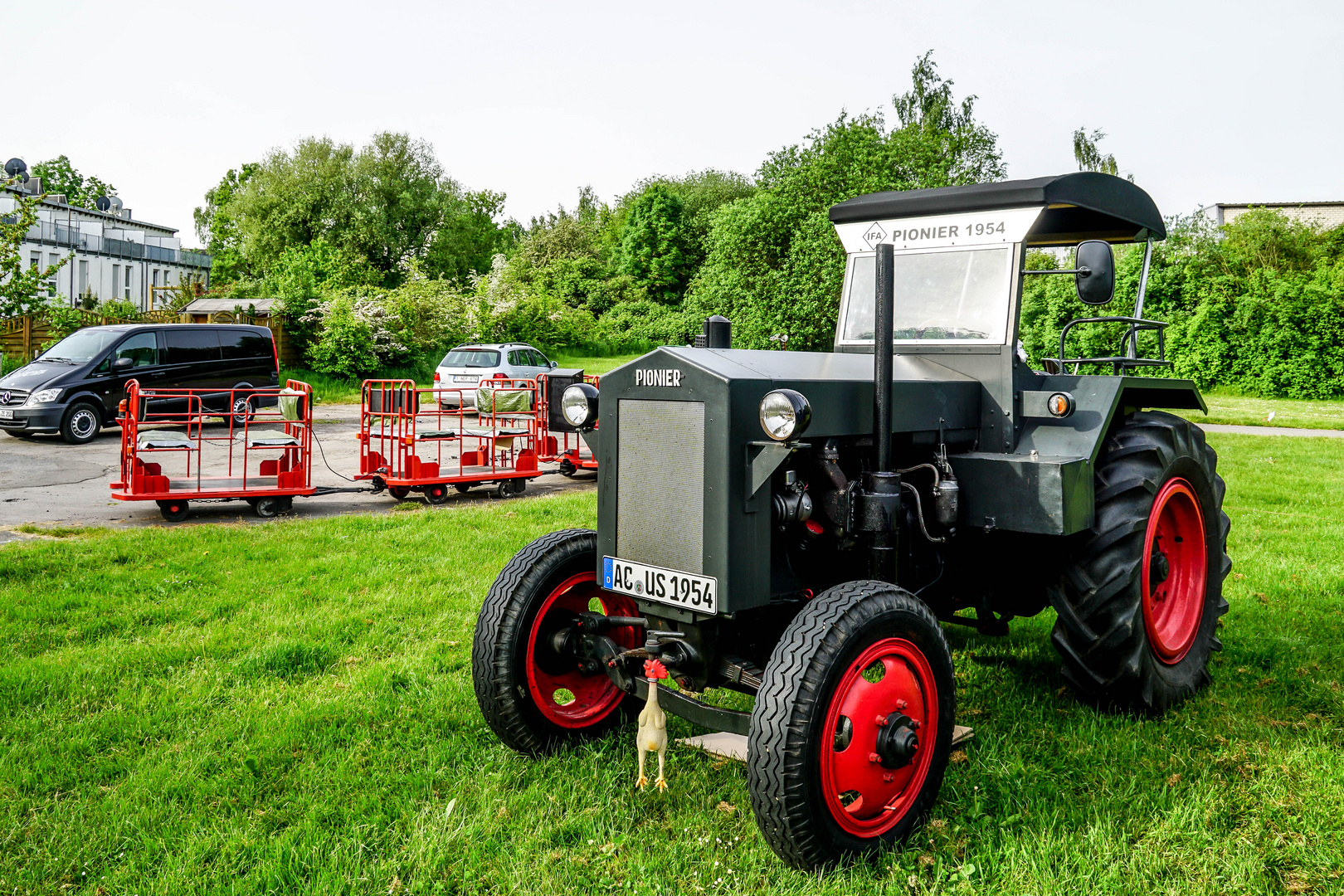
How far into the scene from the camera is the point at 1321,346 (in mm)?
24812

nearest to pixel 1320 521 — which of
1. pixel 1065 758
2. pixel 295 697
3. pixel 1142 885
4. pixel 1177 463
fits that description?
pixel 1177 463

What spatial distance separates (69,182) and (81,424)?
56.1 meters

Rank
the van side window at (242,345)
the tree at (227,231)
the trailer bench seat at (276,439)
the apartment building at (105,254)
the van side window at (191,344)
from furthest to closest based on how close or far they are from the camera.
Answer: the apartment building at (105,254)
the tree at (227,231)
the van side window at (242,345)
the van side window at (191,344)
the trailer bench seat at (276,439)

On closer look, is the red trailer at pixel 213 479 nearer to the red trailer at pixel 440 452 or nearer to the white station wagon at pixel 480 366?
the red trailer at pixel 440 452

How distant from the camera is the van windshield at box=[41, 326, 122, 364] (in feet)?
53.7

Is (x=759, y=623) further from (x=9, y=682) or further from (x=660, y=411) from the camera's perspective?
(x=9, y=682)

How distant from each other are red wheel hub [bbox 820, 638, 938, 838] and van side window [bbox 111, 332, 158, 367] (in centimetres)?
1695

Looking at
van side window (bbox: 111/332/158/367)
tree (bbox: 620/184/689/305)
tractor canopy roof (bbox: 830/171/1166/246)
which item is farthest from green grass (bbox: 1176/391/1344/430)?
tree (bbox: 620/184/689/305)

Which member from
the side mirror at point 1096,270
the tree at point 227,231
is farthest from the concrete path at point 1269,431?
the tree at point 227,231

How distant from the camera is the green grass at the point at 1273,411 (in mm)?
19734

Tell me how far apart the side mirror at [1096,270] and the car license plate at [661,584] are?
87.6 inches

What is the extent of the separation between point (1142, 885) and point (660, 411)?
2.20m

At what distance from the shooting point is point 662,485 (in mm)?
3412

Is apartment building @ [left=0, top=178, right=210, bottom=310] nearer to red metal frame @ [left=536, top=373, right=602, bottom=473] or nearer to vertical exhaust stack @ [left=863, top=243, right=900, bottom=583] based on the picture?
red metal frame @ [left=536, top=373, right=602, bottom=473]
